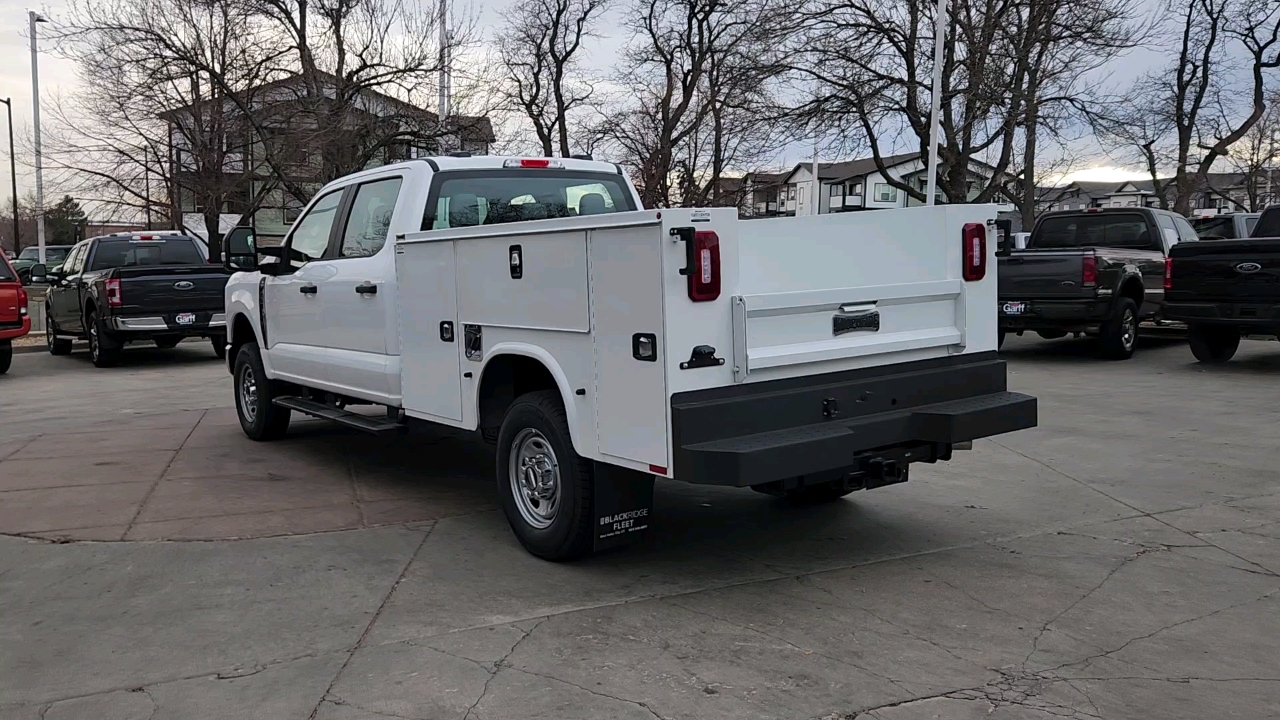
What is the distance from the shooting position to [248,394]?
9.42 m

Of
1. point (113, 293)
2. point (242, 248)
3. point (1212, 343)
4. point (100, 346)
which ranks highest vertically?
point (242, 248)

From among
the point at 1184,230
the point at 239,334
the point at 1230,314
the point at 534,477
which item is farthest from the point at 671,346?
the point at 1184,230

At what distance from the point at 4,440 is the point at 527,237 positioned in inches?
262

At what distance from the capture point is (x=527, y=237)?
17.5ft

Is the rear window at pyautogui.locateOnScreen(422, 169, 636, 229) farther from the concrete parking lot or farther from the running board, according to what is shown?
the concrete parking lot

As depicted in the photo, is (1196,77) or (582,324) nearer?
(582,324)

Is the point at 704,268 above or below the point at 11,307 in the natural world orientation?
above

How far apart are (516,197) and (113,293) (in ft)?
34.1

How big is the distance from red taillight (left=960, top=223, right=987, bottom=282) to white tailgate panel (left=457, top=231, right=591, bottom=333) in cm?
208

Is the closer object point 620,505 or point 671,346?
point 671,346

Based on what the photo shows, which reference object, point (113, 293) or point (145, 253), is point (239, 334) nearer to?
point (113, 293)

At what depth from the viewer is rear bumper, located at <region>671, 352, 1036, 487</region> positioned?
4566mm

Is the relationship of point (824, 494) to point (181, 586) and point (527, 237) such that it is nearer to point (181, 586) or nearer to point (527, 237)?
point (527, 237)

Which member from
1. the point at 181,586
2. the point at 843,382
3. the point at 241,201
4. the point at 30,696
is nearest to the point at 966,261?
the point at 843,382
